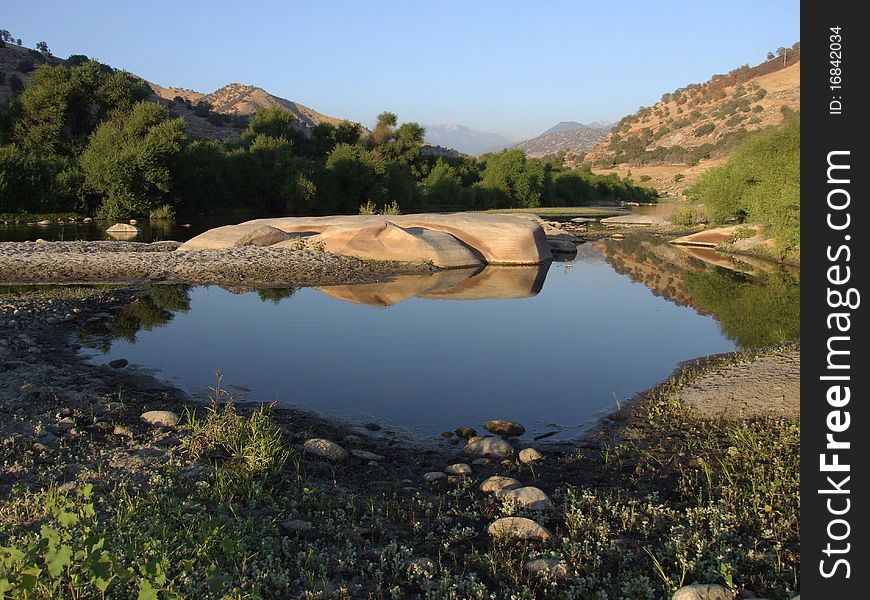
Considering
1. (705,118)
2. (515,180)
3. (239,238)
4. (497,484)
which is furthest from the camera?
(705,118)

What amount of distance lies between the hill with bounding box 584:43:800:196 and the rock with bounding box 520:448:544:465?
76751 millimetres

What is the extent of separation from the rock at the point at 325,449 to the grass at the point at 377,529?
0.13 meters

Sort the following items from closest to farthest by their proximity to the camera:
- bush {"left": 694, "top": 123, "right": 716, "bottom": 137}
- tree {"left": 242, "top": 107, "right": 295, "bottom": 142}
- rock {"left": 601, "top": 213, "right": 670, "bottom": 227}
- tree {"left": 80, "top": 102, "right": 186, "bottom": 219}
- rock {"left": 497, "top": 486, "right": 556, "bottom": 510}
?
rock {"left": 497, "top": 486, "right": 556, "bottom": 510}, tree {"left": 80, "top": 102, "right": 186, "bottom": 219}, rock {"left": 601, "top": 213, "right": 670, "bottom": 227}, tree {"left": 242, "top": 107, "right": 295, "bottom": 142}, bush {"left": 694, "top": 123, "right": 716, "bottom": 137}

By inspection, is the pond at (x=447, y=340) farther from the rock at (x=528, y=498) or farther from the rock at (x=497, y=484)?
the rock at (x=528, y=498)

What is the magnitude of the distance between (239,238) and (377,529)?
17.0 meters

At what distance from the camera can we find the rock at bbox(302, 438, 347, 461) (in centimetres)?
575

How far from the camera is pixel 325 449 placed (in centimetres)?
582

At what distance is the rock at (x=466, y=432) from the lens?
6683 millimetres

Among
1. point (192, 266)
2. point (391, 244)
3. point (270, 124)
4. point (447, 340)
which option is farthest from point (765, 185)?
point (270, 124)

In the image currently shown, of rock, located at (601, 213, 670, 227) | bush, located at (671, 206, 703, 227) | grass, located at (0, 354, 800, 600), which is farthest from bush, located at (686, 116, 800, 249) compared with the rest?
grass, located at (0, 354, 800, 600)

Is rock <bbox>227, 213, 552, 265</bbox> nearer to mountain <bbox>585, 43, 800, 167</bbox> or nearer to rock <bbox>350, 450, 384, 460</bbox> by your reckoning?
rock <bbox>350, 450, 384, 460</bbox>

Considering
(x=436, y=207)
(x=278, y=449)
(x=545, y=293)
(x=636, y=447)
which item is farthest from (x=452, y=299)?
(x=436, y=207)

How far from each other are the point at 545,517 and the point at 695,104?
112 meters

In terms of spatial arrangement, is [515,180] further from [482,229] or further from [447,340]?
[447,340]
